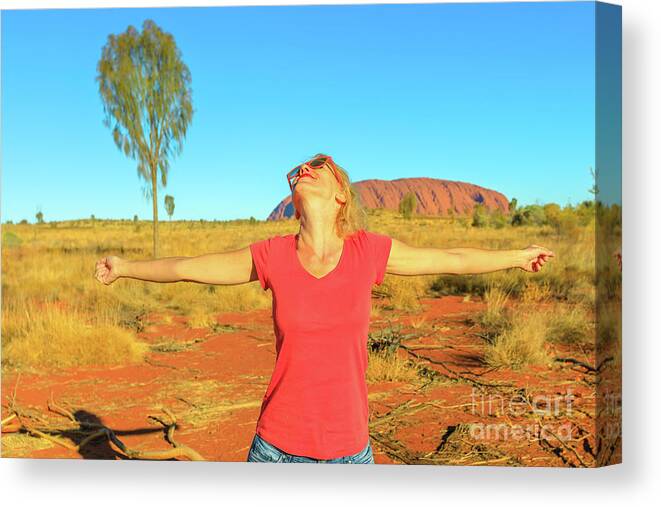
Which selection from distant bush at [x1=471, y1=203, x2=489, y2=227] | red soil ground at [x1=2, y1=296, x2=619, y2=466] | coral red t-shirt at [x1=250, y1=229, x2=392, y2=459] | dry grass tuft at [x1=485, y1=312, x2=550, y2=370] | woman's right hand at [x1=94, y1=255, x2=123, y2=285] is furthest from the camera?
distant bush at [x1=471, y1=203, x2=489, y2=227]

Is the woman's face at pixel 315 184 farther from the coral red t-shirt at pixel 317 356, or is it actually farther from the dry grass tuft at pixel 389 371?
the dry grass tuft at pixel 389 371

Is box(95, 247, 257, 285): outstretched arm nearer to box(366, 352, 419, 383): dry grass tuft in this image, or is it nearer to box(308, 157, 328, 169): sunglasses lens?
box(308, 157, 328, 169): sunglasses lens

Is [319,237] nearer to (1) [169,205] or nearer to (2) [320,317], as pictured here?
(2) [320,317]

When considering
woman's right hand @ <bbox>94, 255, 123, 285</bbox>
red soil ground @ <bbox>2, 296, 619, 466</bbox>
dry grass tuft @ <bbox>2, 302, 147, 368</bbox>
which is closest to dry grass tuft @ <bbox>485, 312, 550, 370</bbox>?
red soil ground @ <bbox>2, 296, 619, 466</bbox>

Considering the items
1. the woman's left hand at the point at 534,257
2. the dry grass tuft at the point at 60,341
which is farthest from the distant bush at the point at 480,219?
the woman's left hand at the point at 534,257

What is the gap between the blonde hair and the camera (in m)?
2.60

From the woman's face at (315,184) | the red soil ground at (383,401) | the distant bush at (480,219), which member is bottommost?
the red soil ground at (383,401)

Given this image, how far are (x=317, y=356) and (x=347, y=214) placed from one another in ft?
1.64

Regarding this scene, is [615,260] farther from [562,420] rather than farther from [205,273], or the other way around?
[205,273]

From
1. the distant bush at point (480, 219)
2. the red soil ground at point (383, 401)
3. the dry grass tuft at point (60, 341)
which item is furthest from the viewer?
the distant bush at point (480, 219)

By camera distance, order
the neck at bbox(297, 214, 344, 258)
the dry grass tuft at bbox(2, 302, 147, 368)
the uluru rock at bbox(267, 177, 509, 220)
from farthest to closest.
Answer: the uluru rock at bbox(267, 177, 509, 220), the dry grass tuft at bbox(2, 302, 147, 368), the neck at bbox(297, 214, 344, 258)

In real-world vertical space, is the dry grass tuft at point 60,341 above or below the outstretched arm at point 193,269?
below

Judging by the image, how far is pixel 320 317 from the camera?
2.41 metres

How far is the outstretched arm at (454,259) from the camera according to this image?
2.64 metres
